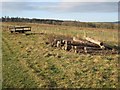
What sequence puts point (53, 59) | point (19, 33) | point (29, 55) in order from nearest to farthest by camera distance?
1. point (53, 59)
2. point (29, 55)
3. point (19, 33)

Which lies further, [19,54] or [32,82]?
[19,54]

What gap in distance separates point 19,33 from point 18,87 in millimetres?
26958

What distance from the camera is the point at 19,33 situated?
39.2 metres

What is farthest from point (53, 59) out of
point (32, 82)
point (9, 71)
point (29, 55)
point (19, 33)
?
point (19, 33)

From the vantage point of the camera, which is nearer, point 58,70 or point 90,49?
point 58,70

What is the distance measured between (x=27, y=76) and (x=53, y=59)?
478 cm

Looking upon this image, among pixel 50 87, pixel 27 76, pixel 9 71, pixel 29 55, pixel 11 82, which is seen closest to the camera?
pixel 50 87

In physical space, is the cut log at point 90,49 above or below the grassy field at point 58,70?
above

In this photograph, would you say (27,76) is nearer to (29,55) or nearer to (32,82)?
(32,82)

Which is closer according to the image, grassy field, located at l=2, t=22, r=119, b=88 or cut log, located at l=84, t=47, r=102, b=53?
grassy field, located at l=2, t=22, r=119, b=88

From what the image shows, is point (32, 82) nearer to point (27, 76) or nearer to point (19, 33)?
point (27, 76)

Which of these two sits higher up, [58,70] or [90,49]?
[90,49]

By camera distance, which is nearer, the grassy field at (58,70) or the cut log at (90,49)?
the grassy field at (58,70)

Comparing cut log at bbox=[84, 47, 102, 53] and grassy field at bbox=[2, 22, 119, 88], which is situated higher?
cut log at bbox=[84, 47, 102, 53]
